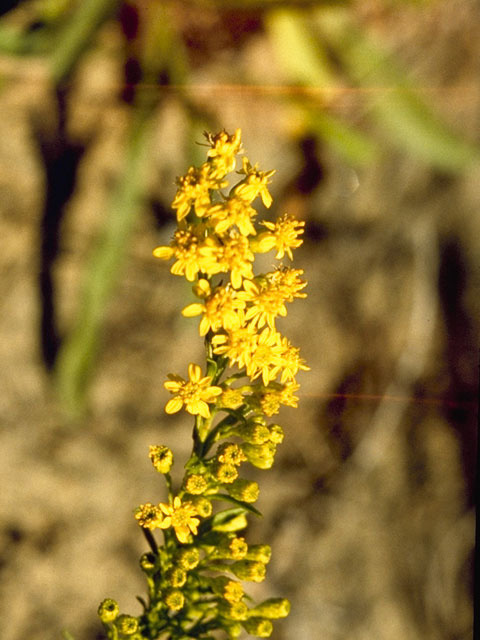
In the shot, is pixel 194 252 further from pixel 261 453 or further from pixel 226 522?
pixel 226 522

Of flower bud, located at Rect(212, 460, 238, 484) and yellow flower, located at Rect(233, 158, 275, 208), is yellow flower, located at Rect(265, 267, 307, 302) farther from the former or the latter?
flower bud, located at Rect(212, 460, 238, 484)

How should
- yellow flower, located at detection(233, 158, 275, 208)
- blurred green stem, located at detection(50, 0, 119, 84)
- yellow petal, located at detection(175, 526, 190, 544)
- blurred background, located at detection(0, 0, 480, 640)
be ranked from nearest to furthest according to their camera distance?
1. yellow petal, located at detection(175, 526, 190, 544)
2. yellow flower, located at detection(233, 158, 275, 208)
3. blurred green stem, located at detection(50, 0, 119, 84)
4. blurred background, located at detection(0, 0, 480, 640)

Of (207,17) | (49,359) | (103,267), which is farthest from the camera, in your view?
(207,17)

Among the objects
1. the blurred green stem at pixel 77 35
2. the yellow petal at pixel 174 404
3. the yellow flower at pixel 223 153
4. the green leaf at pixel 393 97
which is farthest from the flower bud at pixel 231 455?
the green leaf at pixel 393 97

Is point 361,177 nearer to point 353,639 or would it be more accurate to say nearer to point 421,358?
point 421,358

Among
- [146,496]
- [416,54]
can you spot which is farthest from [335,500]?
[416,54]

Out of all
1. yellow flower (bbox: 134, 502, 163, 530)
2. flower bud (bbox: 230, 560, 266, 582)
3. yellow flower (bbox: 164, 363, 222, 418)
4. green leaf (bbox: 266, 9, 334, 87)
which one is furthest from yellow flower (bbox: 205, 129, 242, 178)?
green leaf (bbox: 266, 9, 334, 87)

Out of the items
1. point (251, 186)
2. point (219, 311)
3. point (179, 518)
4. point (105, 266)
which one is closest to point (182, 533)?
point (179, 518)
